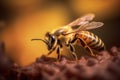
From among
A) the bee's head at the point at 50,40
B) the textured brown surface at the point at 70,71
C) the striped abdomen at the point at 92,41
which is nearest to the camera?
the textured brown surface at the point at 70,71

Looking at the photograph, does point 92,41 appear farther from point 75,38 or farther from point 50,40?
point 50,40

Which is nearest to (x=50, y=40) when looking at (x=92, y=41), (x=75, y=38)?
(x=75, y=38)

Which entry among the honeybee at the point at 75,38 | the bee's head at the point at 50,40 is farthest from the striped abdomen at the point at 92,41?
the bee's head at the point at 50,40

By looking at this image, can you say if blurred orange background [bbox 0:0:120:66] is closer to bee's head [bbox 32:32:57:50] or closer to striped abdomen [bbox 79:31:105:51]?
striped abdomen [bbox 79:31:105:51]

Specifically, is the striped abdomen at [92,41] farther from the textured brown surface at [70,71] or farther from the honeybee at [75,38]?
the textured brown surface at [70,71]

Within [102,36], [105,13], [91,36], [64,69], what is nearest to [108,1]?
[105,13]

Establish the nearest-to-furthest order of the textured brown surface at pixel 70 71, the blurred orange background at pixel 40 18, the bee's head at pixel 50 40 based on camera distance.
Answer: the textured brown surface at pixel 70 71 < the bee's head at pixel 50 40 < the blurred orange background at pixel 40 18
